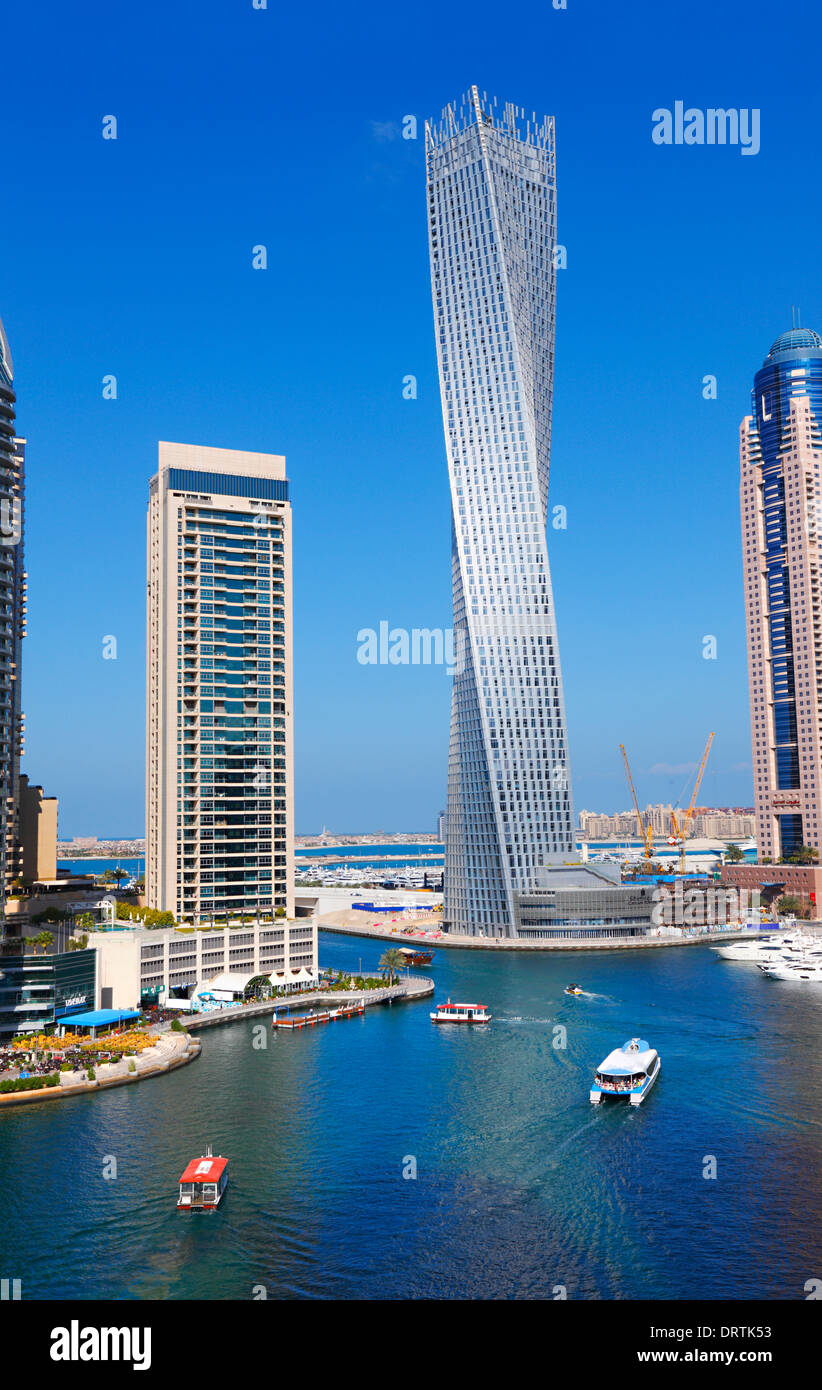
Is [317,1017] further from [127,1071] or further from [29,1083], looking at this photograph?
[29,1083]

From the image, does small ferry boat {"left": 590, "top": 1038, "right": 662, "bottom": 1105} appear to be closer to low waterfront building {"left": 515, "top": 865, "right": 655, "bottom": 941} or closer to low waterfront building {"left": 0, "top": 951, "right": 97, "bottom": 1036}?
low waterfront building {"left": 0, "top": 951, "right": 97, "bottom": 1036}

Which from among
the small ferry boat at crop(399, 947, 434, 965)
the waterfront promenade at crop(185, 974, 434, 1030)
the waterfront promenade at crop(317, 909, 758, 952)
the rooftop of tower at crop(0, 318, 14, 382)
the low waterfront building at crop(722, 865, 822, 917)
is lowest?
Answer: the waterfront promenade at crop(317, 909, 758, 952)

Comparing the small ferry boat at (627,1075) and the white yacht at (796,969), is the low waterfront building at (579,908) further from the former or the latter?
the small ferry boat at (627,1075)

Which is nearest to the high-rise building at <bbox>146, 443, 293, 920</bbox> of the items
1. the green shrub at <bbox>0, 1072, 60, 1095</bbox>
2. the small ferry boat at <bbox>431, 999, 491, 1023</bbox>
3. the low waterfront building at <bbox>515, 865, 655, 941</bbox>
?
the small ferry boat at <bbox>431, 999, 491, 1023</bbox>

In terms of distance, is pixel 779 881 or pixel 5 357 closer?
pixel 5 357


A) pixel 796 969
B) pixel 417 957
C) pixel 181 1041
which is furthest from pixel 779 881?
pixel 181 1041

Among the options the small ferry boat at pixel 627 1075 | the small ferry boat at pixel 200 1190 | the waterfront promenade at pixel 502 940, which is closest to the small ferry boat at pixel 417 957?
the waterfront promenade at pixel 502 940
